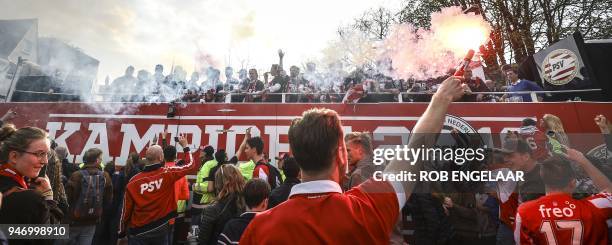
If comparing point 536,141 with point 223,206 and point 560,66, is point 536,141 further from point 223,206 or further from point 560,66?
point 223,206

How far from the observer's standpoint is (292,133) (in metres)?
1.80

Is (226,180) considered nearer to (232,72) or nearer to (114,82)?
(232,72)

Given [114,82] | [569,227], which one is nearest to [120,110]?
[114,82]

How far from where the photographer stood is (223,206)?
14.3ft

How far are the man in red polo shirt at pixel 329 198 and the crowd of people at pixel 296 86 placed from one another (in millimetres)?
7611

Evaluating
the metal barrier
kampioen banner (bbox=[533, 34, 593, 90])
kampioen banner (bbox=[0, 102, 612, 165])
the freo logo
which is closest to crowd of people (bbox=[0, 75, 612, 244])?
kampioen banner (bbox=[0, 102, 612, 165])

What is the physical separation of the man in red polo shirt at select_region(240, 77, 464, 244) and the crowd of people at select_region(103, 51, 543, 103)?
7611 mm

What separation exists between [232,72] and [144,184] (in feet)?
21.3

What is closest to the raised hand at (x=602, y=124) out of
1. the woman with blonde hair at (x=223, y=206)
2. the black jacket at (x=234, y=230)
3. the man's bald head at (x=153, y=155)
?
the woman with blonde hair at (x=223, y=206)

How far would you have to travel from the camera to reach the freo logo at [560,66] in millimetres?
9218

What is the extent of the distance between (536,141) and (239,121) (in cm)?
688

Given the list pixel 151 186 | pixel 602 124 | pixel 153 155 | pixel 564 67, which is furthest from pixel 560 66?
pixel 151 186

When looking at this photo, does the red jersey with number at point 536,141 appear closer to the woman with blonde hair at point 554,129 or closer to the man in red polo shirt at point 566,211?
the woman with blonde hair at point 554,129

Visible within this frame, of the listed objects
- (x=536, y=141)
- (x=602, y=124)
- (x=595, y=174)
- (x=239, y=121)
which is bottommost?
(x=595, y=174)
